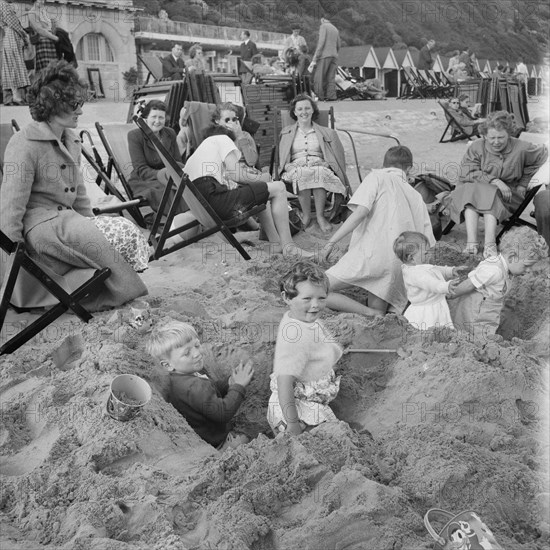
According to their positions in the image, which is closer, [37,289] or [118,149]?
[37,289]

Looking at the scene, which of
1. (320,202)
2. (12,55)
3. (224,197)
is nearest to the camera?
(224,197)

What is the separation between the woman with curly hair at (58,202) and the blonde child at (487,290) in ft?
6.65

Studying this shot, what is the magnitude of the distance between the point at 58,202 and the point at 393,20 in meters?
58.9

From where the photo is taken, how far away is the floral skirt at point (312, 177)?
6.90 meters

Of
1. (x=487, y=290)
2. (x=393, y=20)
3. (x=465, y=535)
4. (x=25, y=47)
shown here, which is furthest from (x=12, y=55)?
(x=393, y=20)

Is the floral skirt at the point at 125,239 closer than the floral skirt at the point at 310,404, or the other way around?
the floral skirt at the point at 310,404

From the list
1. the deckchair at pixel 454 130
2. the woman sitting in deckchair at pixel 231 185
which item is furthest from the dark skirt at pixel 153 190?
the deckchair at pixel 454 130

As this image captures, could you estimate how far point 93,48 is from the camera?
30219 mm

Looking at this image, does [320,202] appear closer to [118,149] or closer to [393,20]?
[118,149]

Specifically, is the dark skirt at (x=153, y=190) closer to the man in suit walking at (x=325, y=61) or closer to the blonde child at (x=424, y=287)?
the blonde child at (x=424, y=287)

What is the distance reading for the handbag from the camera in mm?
1895

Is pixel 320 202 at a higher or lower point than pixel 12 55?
lower

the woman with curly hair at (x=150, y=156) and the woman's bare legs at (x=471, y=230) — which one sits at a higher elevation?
the woman with curly hair at (x=150, y=156)

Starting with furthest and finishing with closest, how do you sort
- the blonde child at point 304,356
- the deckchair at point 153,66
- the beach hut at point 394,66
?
the beach hut at point 394,66, the deckchair at point 153,66, the blonde child at point 304,356
